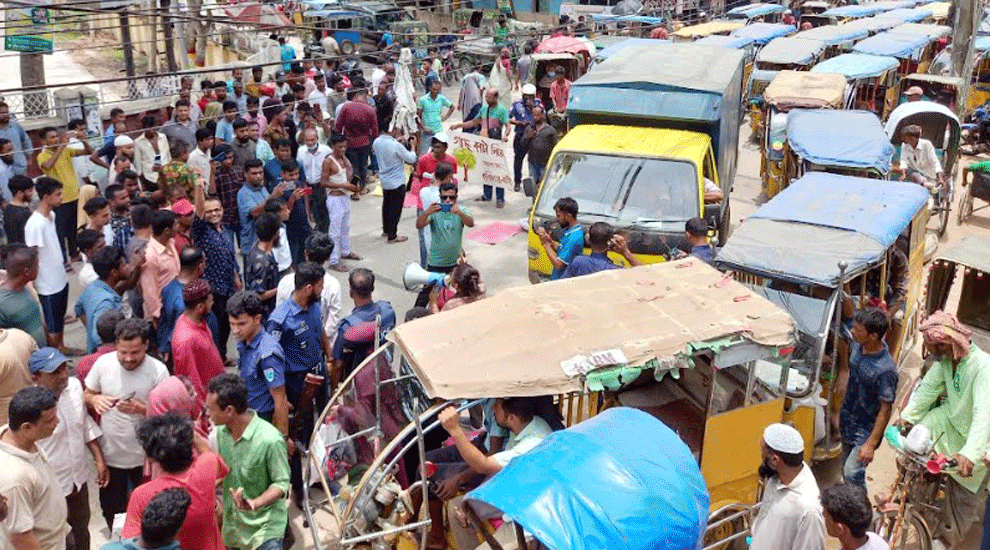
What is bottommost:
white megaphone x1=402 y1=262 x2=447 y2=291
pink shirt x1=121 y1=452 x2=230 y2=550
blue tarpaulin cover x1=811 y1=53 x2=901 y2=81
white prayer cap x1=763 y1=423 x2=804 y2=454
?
pink shirt x1=121 y1=452 x2=230 y2=550

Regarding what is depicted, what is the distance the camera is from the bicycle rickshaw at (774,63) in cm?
1848

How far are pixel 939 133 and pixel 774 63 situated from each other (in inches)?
224

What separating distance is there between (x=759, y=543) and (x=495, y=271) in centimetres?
701

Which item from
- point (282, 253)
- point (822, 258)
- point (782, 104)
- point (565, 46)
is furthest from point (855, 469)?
point (565, 46)

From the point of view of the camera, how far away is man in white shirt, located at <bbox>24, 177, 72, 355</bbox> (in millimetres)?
7750

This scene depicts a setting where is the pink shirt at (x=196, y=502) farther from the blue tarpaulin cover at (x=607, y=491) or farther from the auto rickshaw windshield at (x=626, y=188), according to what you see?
the auto rickshaw windshield at (x=626, y=188)

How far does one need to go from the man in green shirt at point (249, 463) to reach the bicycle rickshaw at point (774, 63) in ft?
49.3

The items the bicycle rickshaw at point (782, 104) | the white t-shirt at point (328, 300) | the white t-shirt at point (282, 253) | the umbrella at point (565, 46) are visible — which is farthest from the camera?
the umbrella at point (565, 46)

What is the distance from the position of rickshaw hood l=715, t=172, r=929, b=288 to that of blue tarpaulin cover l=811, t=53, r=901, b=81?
907 centimetres

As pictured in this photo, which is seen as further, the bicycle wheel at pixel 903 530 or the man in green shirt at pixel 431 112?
the man in green shirt at pixel 431 112

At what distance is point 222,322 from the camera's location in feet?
27.3

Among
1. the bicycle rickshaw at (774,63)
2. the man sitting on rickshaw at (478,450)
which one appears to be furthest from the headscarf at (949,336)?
the bicycle rickshaw at (774,63)

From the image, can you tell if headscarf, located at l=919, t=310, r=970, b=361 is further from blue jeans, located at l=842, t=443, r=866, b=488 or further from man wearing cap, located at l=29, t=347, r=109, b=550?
man wearing cap, located at l=29, t=347, r=109, b=550

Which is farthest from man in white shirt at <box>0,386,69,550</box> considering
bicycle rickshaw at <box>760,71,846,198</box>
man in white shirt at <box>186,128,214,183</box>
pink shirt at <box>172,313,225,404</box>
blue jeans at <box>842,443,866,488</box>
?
bicycle rickshaw at <box>760,71,846,198</box>
